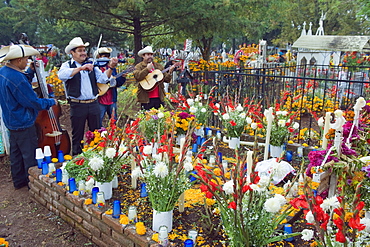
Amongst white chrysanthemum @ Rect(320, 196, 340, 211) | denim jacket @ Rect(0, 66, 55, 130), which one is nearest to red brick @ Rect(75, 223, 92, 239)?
denim jacket @ Rect(0, 66, 55, 130)

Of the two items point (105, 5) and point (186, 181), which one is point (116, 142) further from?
point (105, 5)

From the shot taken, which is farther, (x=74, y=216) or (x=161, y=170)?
(x=74, y=216)

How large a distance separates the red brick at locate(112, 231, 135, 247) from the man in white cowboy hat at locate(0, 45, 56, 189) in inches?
80.4

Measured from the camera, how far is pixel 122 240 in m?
2.73

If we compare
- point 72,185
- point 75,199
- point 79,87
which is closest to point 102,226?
point 75,199

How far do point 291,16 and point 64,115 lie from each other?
22.5m

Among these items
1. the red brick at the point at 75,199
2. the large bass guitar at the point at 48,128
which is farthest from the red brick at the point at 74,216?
the large bass guitar at the point at 48,128

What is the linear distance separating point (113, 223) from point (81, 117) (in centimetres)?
241

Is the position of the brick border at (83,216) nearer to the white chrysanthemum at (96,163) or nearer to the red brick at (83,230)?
the red brick at (83,230)

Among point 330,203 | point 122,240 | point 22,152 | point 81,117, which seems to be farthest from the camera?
point 81,117

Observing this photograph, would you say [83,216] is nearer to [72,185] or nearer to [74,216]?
[74,216]

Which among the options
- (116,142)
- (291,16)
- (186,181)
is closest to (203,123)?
(116,142)

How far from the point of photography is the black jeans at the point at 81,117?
4.75m

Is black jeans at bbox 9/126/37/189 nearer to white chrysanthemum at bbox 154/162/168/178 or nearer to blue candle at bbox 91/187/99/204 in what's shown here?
blue candle at bbox 91/187/99/204
